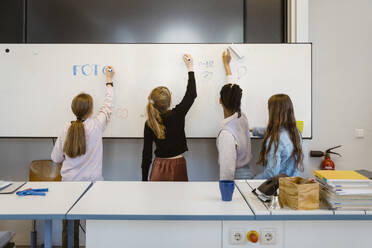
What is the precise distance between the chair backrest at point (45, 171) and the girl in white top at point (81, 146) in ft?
1.74

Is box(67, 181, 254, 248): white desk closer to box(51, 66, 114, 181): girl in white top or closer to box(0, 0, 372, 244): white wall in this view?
box(51, 66, 114, 181): girl in white top

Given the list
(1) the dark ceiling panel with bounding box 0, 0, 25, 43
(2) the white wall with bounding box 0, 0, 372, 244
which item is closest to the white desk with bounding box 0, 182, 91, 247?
(2) the white wall with bounding box 0, 0, 372, 244

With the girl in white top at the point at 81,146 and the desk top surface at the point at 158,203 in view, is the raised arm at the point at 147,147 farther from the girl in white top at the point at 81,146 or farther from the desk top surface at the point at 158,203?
the desk top surface at the point at 158,203

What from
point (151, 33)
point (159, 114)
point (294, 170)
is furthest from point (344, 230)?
point (151, 33)

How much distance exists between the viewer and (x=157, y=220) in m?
1.37

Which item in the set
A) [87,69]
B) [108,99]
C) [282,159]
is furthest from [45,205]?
[87,69]

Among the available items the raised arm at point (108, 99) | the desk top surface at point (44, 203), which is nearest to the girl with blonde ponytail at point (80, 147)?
the raised arm at point (108, 99)

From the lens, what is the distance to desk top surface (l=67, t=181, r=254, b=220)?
4.30 feet

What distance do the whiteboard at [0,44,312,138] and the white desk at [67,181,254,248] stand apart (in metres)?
1.29

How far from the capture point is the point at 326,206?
1402mm

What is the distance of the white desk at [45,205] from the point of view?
1.32 meters

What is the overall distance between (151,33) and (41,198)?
183 cm

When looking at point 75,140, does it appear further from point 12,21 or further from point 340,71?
point 340,71

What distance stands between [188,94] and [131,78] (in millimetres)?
592
